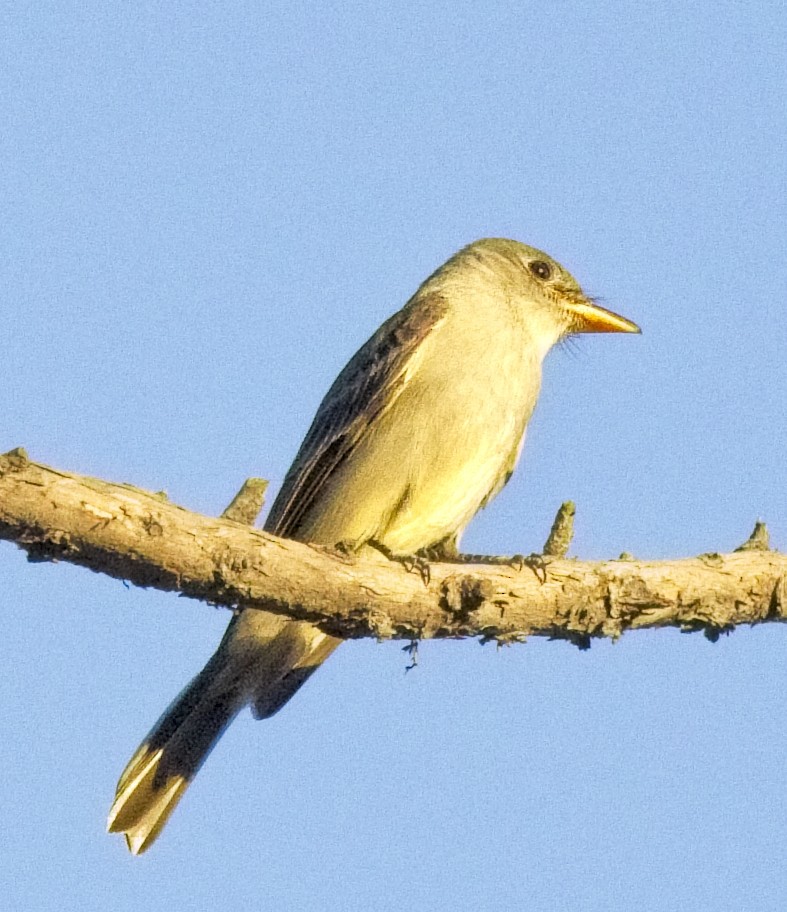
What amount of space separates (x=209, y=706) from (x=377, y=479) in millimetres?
1672

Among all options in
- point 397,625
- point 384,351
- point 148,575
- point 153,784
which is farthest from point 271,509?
point 148,575

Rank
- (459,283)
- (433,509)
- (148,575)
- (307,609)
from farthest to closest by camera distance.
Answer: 1. (459,283)
2. (433,509)
3. (307,609)
4. (148,575)

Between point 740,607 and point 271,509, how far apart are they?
3.14 m

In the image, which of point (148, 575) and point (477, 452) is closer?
point (148, 575)

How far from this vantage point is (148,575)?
589 centimetres

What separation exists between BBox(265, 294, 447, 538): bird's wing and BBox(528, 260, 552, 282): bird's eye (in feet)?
4.03

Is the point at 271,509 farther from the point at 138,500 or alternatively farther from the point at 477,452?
the point at 138,500

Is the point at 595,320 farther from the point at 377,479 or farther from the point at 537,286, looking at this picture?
Answer: the point at 377,479

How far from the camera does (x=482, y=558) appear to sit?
812 cm

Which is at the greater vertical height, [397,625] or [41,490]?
[397,625]

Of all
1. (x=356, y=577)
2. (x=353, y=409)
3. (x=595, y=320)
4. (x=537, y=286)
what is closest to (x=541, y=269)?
(x=537, y=286)

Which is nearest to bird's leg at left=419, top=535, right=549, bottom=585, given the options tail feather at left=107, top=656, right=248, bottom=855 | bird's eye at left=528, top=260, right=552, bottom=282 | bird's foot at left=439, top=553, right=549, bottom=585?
bird's foot at left=439, top=553, right=549, bottom=585

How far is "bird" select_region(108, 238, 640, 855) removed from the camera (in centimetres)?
838

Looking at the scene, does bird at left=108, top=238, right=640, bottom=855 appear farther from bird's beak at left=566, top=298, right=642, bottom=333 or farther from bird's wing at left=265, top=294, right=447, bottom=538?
bird's beak at left=566, top=298, right=642, bottom=333
